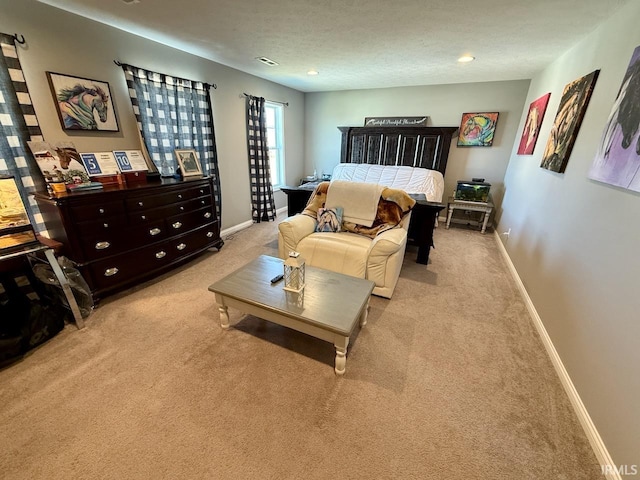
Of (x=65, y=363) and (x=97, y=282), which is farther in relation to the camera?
(x=97, y=282)

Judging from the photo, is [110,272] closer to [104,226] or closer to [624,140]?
[104,226]

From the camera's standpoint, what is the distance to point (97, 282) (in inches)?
81.3

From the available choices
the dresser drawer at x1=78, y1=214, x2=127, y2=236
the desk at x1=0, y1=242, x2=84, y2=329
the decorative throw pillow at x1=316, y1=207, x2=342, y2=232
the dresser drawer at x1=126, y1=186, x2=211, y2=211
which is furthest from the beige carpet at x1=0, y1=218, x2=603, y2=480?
the decorative throw pillow at x1=316, y1=207, x2=342, y2=232

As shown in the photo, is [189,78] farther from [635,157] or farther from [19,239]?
[635,157]

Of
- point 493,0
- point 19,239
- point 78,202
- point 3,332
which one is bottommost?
point 3,332

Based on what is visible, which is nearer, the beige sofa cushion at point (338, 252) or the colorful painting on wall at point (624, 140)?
the colorful painting on wall at point (624, 140)

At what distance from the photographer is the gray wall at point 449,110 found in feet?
13.1

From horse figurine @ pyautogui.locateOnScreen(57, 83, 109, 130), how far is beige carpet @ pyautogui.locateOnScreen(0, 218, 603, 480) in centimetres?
153

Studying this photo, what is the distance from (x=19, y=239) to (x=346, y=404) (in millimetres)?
2290

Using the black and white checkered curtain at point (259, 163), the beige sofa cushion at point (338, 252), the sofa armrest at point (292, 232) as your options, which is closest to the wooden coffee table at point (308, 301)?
the beige sofa cushion at point (338, 252)

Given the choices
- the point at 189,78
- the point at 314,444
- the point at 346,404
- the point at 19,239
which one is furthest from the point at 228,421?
the point at 189,78

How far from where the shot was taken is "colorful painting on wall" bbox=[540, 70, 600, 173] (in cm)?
192

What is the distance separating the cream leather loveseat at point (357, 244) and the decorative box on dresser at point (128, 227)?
104cm

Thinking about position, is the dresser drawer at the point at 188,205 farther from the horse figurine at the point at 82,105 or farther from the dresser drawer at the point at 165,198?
the horse figurine at the point at 82,105
